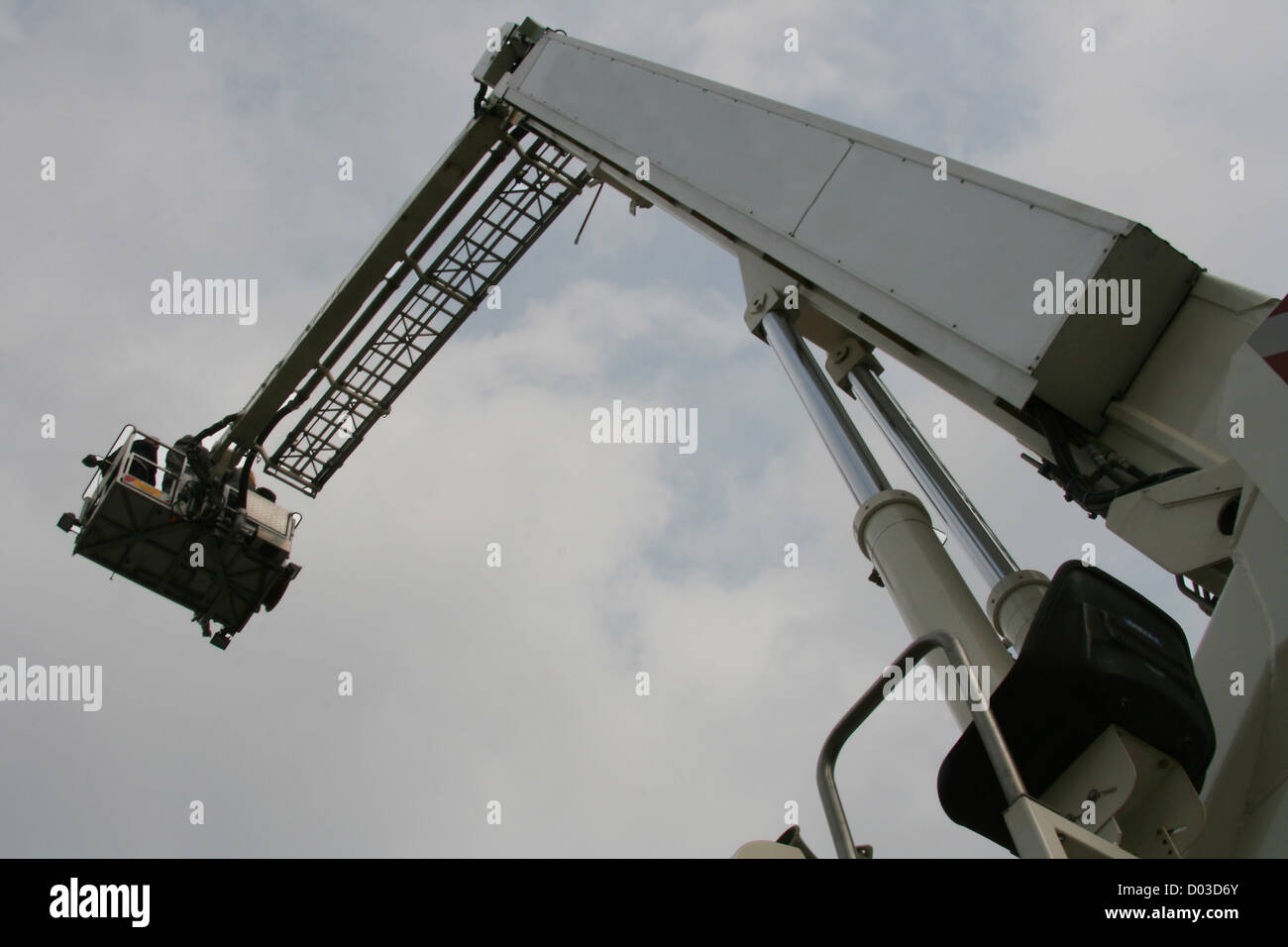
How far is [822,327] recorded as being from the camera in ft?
20.9

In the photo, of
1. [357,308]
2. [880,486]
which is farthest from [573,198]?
[880,486]

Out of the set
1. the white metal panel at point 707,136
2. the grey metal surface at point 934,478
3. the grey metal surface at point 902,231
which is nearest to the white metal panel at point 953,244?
the grey metal surface at point 902,231

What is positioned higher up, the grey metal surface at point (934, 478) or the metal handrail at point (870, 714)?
the grey metal surface at point (934, 478)

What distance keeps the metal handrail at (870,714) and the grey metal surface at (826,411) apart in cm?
198

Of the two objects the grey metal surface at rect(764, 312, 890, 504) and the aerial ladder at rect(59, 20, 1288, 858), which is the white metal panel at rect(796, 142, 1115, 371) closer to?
the aerial ladder at rect(59, 20, 1288, 858)

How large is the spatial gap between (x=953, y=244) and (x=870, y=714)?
240 centimetres

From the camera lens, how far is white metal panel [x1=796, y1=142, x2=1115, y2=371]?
445cm

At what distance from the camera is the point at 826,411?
5676 mm

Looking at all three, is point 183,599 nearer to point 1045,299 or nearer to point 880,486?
point 880,486

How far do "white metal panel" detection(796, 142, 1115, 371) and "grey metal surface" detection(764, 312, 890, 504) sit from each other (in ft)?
2.18

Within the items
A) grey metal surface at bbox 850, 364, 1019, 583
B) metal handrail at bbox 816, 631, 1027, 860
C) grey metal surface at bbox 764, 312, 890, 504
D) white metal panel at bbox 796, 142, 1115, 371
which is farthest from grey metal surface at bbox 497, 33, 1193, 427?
metal handrail at bbox 816, 631, 1027, 860

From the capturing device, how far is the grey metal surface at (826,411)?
521cm

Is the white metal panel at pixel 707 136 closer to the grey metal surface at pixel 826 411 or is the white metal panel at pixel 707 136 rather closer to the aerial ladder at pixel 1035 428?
the aerial ladder at pixel 1035 428
